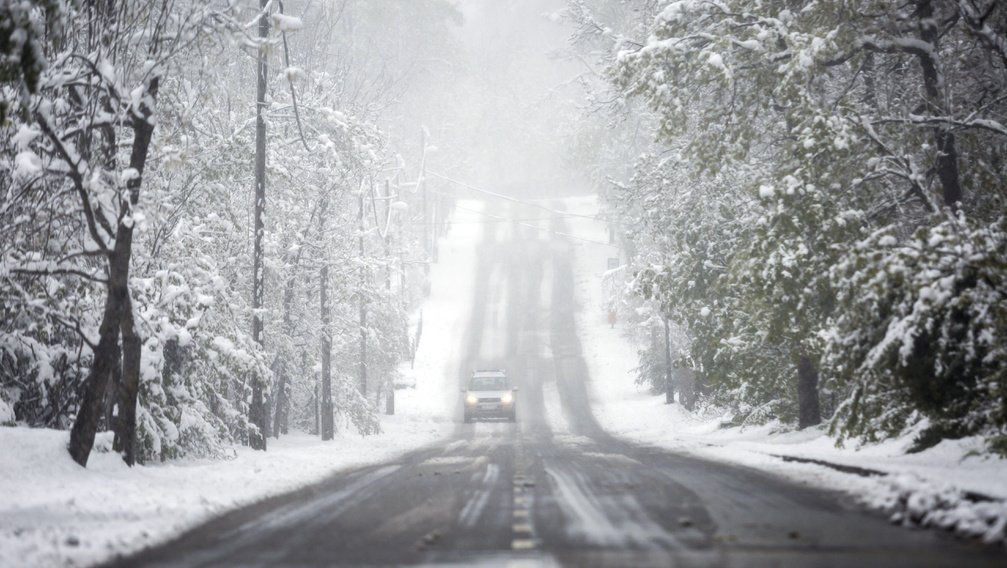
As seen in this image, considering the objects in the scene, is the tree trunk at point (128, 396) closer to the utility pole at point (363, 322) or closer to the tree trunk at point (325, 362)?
the tree trunk at point (325, 362)

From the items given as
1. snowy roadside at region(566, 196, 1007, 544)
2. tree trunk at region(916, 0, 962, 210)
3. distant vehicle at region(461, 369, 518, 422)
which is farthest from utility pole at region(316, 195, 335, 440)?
tree trunk at region(916, 0, 962, 210)

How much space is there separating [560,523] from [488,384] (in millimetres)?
27783

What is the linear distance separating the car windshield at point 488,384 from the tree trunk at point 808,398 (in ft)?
56.7

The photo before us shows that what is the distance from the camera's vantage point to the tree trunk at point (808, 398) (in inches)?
740

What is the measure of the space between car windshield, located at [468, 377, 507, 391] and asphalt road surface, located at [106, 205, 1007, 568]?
1820 cm

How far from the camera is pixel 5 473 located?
35.0 ft

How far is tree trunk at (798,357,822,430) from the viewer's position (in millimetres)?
18797

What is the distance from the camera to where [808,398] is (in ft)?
61.9

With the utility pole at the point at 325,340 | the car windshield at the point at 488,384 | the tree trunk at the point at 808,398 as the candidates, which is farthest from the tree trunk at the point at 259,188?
the car windshield at the point at 488,384

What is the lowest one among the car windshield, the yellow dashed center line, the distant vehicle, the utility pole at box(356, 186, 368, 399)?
the yellow dashed center line

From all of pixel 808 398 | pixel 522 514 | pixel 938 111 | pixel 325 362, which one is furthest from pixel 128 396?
pixel 325 362

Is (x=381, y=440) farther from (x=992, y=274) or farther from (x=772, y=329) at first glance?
(x=992, y=274)

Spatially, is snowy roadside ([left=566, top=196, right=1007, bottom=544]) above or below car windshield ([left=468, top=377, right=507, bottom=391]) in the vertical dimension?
below

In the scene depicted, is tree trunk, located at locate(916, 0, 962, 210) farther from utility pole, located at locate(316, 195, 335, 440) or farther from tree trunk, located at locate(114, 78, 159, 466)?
utility pole, located at locate(316, 195, 335, 440)
